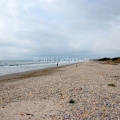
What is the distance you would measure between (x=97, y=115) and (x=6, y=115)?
339 centimetres

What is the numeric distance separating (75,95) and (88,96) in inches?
27.4

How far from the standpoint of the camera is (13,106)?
25.2ft

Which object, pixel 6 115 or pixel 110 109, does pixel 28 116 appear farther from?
pixel 110 109

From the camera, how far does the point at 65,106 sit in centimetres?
723

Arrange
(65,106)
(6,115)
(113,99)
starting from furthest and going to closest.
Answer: (113,99) → (65,106) → (6,115)

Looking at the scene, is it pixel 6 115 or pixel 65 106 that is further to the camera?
pixel 65 106

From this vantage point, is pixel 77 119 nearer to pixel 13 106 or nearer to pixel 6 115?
pixel 6 115

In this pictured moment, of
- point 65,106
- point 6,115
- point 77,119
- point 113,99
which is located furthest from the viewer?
point 113,99

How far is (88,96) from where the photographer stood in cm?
852

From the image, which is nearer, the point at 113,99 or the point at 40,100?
the point at 113,99

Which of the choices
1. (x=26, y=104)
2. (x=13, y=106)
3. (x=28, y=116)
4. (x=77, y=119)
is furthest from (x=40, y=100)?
(x=77, y=119)

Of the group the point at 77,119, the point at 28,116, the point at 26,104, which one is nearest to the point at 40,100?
the point at 26,104

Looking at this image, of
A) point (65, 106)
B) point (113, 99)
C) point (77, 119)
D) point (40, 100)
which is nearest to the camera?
point (77, 119)

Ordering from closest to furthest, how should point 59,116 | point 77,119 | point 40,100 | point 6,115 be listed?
point 77,119
point 59,116
point 6,115
point 40,100
